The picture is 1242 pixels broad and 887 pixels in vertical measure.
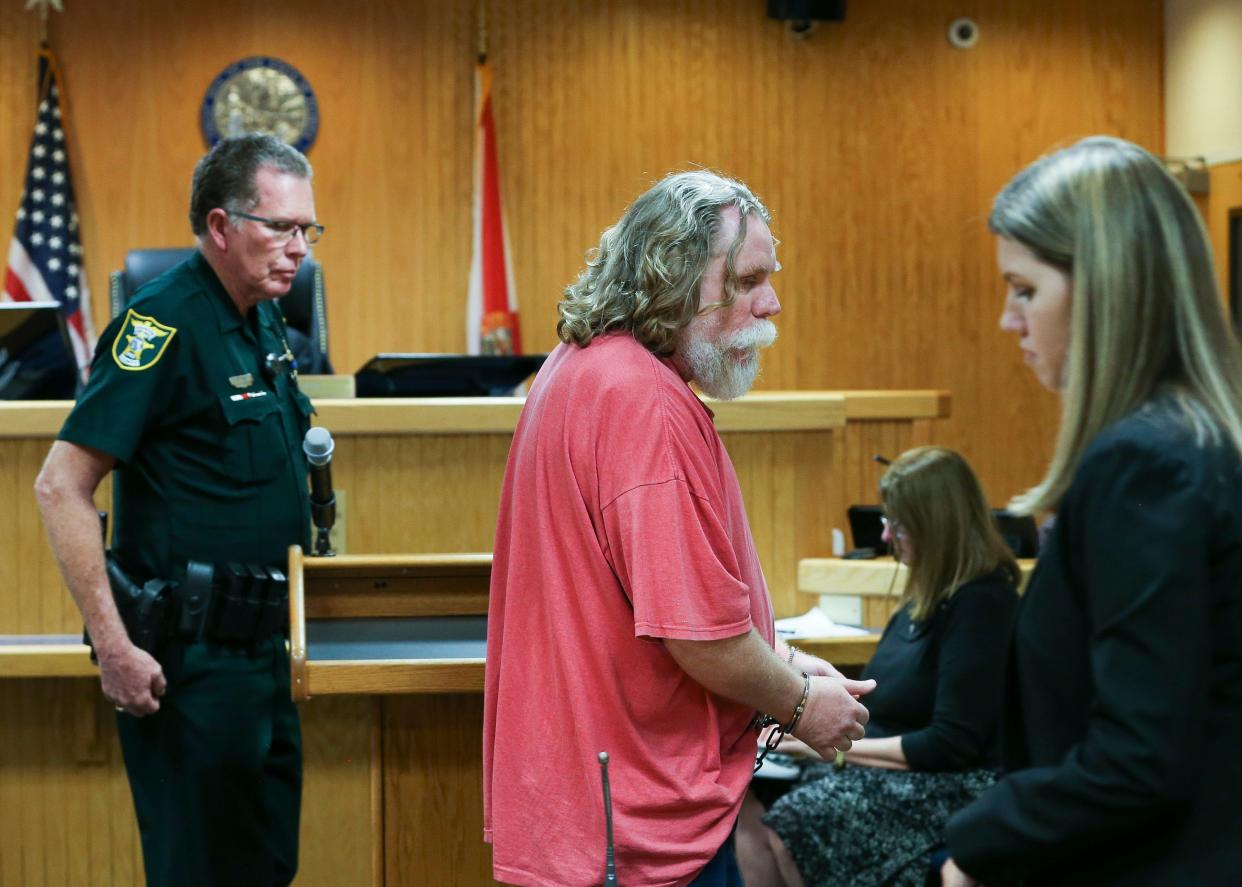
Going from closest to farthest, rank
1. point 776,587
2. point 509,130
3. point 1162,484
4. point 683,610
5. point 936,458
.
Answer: point 1162,484 < point 683,610 < point 936,458 < point 776,587 < point 509,130

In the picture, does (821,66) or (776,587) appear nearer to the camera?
(776,587)

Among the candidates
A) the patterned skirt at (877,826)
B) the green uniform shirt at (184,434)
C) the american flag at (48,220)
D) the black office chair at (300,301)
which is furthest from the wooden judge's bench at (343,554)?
the american flag at (48,220)

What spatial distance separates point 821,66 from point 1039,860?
6.85 meters

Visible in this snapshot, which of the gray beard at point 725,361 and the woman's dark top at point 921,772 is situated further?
the woman's dark top at point 921,772

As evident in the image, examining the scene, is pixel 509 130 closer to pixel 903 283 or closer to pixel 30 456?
pixel 903 283

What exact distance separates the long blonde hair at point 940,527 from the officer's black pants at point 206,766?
143 cm

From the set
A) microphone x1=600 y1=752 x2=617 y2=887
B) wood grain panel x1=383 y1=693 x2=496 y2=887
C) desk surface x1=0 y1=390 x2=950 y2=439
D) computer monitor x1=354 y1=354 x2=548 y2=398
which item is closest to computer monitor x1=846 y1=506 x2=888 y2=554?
desk surface x1=0 y1=390 x2=950 y2=439

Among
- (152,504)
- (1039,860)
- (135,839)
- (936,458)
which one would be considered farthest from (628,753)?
(135,839)

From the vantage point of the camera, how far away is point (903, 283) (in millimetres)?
7742

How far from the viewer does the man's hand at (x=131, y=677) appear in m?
2.49

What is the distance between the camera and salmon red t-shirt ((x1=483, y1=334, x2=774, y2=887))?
1.76 metres

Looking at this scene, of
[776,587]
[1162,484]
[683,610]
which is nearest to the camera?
[1162,484]

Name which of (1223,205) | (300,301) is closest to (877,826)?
(300,301)

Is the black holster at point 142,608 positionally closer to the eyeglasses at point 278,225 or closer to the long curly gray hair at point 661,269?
the eyeglasses at point 278,225
